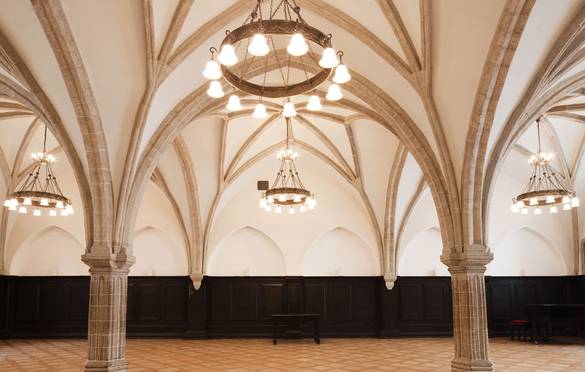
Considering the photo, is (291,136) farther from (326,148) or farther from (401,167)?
(401,167)

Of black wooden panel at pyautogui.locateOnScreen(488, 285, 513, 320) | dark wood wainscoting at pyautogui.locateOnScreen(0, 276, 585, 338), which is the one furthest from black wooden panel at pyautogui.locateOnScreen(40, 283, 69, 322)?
black wooden panel at pyautogui.locateOnScreen(488, 285, 513, 320)

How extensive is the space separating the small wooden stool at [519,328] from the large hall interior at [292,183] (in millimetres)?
132

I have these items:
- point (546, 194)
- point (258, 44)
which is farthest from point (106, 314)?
point (546, 194)

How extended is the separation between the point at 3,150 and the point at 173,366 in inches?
377

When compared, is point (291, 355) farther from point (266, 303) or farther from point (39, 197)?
point (39, 197)

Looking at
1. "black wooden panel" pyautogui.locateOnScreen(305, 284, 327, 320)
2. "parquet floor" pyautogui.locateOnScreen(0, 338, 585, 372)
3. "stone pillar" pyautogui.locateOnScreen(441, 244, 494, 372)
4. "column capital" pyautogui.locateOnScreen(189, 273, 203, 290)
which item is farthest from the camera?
"black wooden panel" pyautogui.locateOnScreen(305, 284, 327, 320)

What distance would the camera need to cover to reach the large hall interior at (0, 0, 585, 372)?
29.6 ft

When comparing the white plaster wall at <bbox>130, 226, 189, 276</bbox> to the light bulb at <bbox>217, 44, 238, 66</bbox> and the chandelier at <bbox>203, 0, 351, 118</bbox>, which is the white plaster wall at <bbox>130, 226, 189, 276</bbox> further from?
the light bulb at <bbox>217, 44, 238, 66</bbox>

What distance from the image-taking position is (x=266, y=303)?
60.1 ft

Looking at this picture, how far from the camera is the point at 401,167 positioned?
16312 mm

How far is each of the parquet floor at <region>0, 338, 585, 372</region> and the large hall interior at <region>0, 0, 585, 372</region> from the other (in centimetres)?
14

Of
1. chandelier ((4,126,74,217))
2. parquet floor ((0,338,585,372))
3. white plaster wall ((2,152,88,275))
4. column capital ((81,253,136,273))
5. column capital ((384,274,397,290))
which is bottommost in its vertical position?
parquet floor ((0,338,585,372))

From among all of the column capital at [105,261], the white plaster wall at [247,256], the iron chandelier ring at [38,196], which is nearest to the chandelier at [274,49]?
the column capital at [105,261]

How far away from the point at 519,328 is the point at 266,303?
27.3ft
